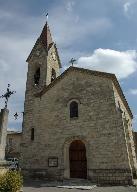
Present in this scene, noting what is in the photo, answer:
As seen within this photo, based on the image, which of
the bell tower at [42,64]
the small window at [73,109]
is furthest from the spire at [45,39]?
the small window at [73,109]

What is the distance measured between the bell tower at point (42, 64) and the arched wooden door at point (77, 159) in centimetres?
660

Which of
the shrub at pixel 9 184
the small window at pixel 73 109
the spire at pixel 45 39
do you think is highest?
the spire at pixel 45 39

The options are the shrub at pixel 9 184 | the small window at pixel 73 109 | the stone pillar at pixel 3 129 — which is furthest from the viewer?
the small window at pixel 73 109

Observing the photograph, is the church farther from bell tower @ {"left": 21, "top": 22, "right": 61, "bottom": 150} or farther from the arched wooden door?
bell tower @ {"left": 21, "top": 22, "right": 61, "bottom": 150}

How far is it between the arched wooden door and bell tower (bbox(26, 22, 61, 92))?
260 inches

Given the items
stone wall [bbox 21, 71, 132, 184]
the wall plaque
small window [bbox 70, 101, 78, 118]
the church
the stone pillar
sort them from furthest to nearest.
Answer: small window [bbox 70, 101, 78, 118], the wall plaque, the church, stone wall [bbox 21, 71, 132, 184], the stone pillar

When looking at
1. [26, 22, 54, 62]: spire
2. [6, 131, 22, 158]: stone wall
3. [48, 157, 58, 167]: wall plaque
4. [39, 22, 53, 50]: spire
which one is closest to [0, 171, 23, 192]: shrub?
[48, 157, 58, 167]: wall plaque

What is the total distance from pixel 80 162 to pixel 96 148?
5.83 ft

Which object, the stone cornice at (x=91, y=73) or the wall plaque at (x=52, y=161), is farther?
the stone cornice at (x=91, y=73)

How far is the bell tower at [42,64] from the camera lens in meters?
20.1

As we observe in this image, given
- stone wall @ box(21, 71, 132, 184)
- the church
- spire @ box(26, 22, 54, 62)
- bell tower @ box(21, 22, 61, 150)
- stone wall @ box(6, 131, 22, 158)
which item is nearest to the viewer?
stone wall @ box(21, 71, 132, 184)

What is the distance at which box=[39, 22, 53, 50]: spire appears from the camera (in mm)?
21841

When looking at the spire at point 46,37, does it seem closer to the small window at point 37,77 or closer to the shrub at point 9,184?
the small window at point 37,77

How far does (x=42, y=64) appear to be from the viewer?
2069 cm
